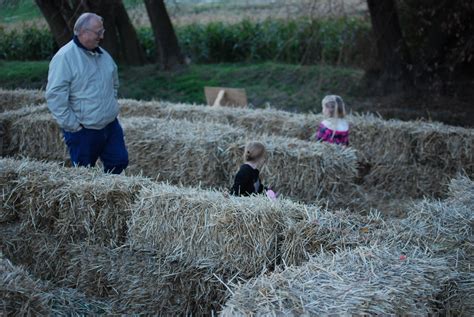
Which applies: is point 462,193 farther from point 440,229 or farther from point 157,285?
point 157,285

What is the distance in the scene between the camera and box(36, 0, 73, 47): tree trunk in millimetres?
13359

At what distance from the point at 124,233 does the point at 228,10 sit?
20845mm

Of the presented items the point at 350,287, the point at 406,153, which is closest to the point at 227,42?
the point at 406,153

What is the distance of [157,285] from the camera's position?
16.5 ft

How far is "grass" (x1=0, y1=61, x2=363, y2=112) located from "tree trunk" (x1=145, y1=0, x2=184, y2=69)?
1.13 feet

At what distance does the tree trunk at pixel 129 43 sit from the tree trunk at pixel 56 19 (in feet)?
11.7

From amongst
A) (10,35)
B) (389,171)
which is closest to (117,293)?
(389,171)

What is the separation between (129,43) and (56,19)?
4388mm

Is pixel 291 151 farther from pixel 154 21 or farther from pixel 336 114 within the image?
pixel 154 21

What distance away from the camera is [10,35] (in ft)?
72.0

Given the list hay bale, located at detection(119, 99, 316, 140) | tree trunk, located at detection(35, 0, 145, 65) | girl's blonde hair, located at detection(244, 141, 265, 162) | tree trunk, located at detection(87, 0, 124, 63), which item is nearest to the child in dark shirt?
girl's blonde hair, located at detection(244, 141, 265, 162)

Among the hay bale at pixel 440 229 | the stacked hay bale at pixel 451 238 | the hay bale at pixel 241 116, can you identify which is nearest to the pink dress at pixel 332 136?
the hay bale at pixel 241 116

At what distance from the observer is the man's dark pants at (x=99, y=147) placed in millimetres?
6539

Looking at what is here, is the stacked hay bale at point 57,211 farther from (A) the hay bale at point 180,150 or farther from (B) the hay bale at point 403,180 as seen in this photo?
(B) the hay bale at point 403,180
